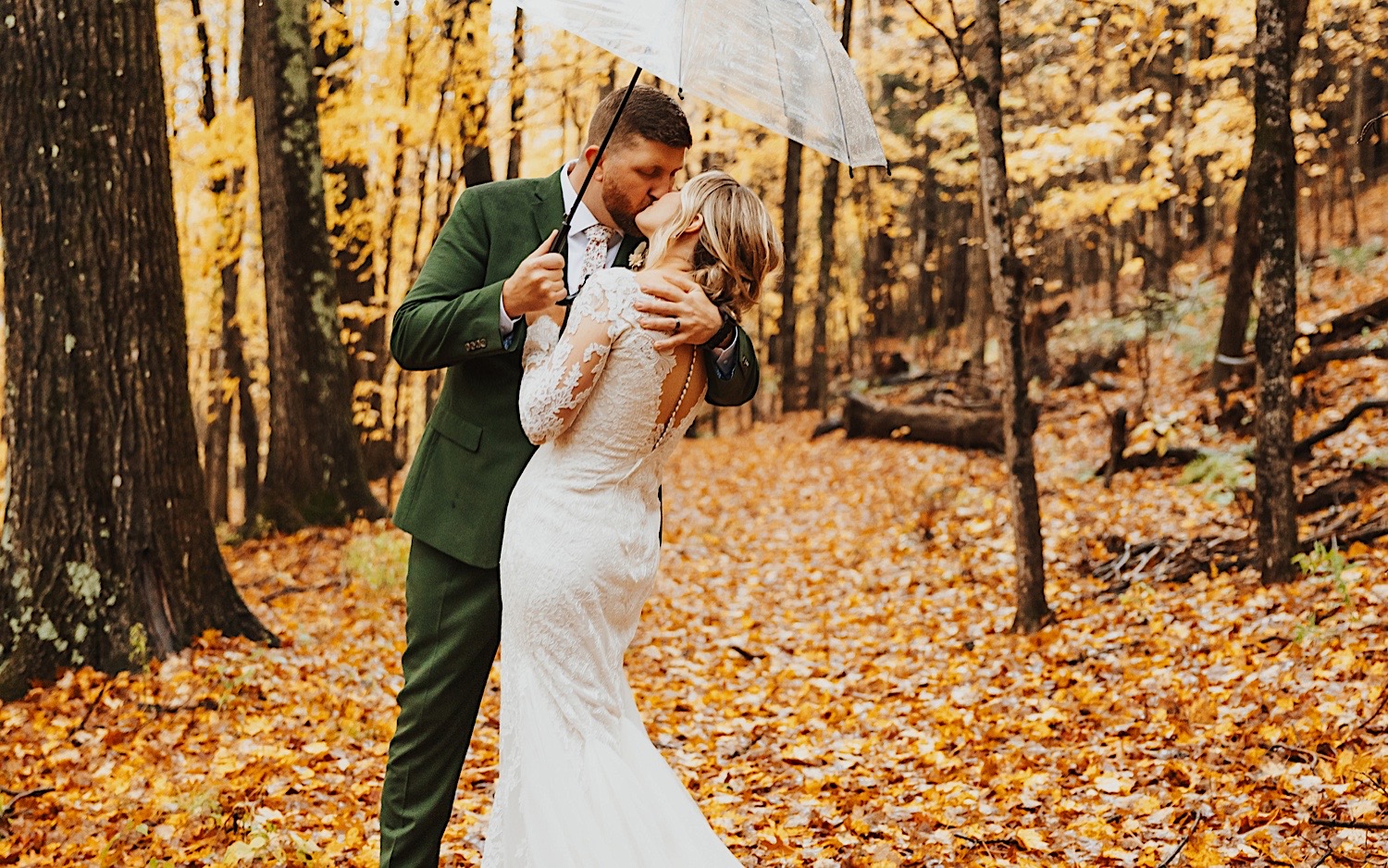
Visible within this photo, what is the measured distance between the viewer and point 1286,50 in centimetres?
621

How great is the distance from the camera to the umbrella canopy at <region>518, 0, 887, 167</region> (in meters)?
2.83

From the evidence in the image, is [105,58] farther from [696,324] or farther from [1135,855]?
[1135,855]

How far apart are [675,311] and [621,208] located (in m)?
0.50

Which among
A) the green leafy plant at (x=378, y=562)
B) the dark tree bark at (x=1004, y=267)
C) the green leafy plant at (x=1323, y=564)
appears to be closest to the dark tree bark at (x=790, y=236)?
the green leafy plant at (x=378, y=562)

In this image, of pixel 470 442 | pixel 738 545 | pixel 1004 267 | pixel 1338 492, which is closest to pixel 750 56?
pixel 470 442

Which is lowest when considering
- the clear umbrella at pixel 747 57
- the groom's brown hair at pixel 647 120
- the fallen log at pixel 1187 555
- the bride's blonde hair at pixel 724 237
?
the fallen log at pixel 1187 555

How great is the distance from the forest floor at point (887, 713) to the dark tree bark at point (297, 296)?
519 mm

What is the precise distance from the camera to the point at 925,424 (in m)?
14.1

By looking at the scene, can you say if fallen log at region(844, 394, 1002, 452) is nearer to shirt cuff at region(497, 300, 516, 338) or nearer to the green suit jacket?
the green suit jacket

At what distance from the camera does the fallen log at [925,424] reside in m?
13.0

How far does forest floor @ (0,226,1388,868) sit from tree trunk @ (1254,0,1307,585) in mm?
682

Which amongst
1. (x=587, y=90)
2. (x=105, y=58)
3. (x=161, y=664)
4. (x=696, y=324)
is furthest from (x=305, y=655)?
(x=587, y=90)

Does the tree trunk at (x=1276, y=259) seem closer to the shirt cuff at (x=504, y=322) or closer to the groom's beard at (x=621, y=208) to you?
the groom's beard at (x=621, y=208)

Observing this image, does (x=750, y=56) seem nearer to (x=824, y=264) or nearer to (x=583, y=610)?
(x=583, y=610)
